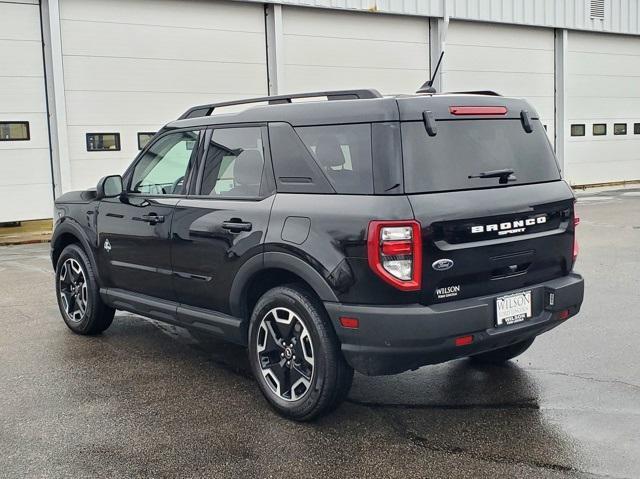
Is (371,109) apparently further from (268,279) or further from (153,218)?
(153,218)

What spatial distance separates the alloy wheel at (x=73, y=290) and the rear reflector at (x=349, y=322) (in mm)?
3002

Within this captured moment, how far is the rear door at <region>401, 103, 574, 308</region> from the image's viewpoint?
3.84 m

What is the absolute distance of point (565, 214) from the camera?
14.6 feet

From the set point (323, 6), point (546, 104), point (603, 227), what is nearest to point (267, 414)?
point (603, 227)

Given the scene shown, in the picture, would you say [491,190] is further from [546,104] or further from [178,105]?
[546,104]

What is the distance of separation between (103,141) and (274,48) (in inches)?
169

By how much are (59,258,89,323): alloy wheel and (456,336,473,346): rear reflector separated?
3.47m

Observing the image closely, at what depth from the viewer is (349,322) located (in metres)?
3.88

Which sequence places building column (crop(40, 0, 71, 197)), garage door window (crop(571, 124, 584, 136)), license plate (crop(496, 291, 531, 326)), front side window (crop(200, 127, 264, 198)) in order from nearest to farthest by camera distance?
license plate (crop(496, 291, 531, 326)) → front side window (crop(200, 127, 264, 198)) → building column (crop(40, 0, 71, 197)) → garage door window (crop(571, 124, 584, 136))

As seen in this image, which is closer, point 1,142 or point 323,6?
point 1,142

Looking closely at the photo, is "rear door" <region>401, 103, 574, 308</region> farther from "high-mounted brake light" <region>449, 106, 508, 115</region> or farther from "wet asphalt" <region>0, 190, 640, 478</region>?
"wet asphalt" <region>0, 190, 640, 478</region>

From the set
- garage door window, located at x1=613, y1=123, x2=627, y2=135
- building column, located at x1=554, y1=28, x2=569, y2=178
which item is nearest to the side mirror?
building column, located at x1=554, y1=28, x2=569, y2=178

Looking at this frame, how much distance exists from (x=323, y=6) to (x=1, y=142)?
7.41 meters

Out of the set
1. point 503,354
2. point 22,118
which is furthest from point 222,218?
point 22,118
